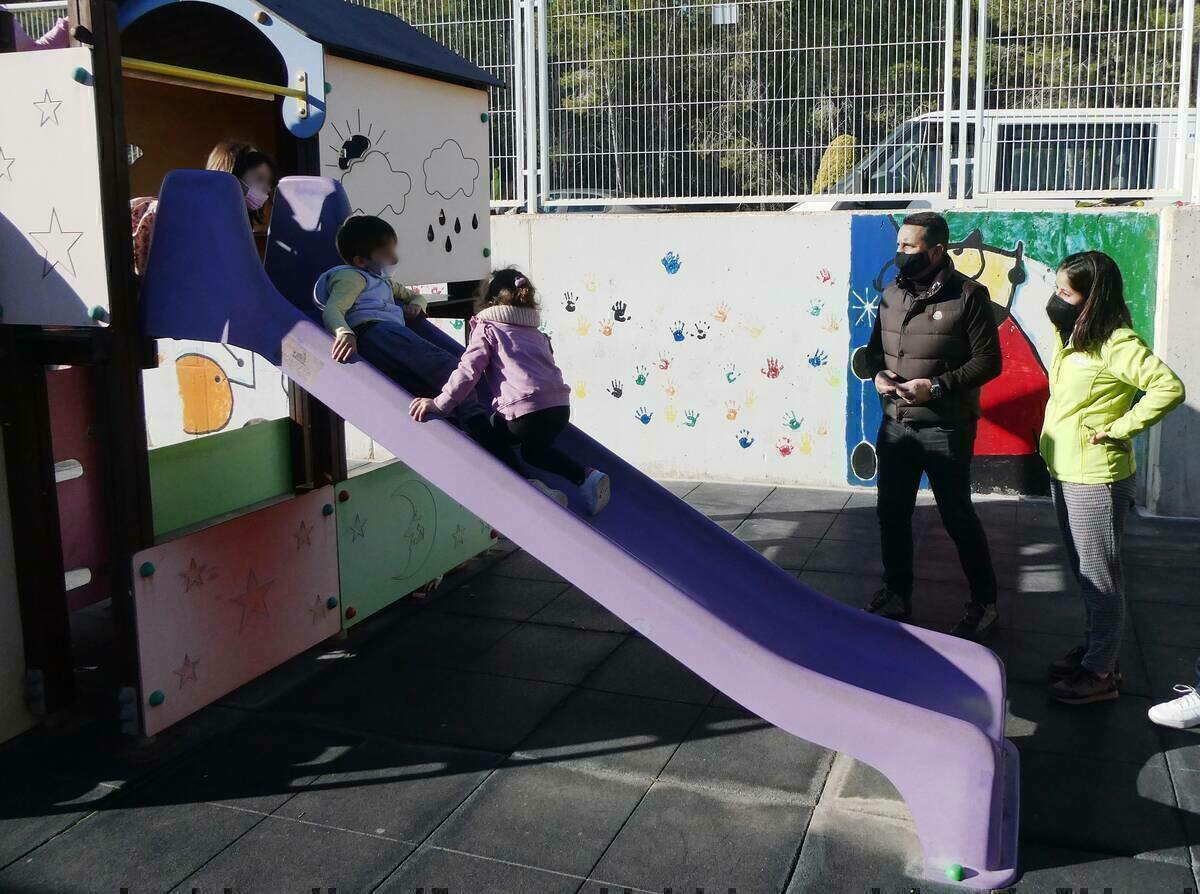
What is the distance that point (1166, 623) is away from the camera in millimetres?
5258

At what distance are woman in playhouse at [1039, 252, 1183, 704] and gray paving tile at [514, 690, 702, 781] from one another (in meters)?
1.54

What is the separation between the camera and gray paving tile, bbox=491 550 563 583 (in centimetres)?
622

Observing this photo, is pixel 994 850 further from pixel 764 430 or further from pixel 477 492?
pixel 764 430

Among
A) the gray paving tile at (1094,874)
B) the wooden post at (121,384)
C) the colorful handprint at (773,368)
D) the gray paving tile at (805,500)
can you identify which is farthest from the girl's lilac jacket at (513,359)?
the colorful handprint at (773,368)

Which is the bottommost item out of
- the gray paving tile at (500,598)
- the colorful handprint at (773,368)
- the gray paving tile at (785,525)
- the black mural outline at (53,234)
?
the gray paving tile at (500,598)

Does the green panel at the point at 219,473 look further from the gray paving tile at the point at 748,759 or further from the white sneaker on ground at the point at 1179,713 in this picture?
the white sneaker on ground at the point at 1179,713

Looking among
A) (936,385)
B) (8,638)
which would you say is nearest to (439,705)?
(8,638)

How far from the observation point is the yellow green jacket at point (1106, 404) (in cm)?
407

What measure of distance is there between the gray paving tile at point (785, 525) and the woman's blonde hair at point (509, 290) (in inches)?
121

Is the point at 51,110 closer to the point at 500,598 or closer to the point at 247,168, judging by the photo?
the point at 247,168

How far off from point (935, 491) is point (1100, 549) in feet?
3.23

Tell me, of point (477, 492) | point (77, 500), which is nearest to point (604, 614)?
point (477, 492)

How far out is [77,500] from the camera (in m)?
5.18

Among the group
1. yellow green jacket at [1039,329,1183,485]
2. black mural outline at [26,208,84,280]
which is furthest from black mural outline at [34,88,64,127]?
yellow green jacket at [1039,329,1183,485]
